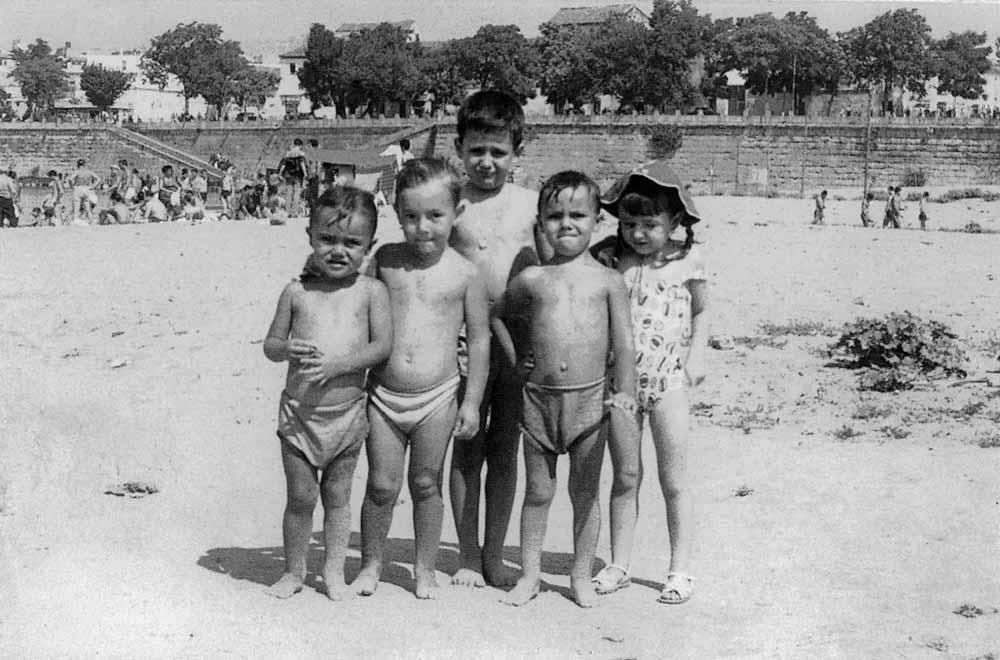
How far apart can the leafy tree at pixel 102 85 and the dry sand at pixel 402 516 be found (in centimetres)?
7123

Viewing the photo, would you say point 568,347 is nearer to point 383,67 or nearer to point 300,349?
point 300,349

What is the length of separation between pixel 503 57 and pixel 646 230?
61157mm

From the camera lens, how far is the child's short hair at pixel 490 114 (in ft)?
15.4

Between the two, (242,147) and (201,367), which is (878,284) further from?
(242,147)

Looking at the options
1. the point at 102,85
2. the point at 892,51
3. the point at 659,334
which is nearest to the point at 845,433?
the point at 659,334

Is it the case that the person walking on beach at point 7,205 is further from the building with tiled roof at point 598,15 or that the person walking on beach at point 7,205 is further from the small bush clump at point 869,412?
the building with tiled roof at point 598,15

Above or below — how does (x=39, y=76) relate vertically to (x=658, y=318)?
above

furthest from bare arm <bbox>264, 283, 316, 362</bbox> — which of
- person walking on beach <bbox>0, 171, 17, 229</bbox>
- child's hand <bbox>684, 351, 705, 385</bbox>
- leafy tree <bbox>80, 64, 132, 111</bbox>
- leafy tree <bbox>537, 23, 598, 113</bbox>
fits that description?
leafy tree <bbox>80, 64, 132, 111</bbox>

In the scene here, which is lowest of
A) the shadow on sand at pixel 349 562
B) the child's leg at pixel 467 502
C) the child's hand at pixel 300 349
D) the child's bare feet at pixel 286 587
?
the shadow on sand at pixel 349 562

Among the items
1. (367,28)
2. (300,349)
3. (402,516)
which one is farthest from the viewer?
(367,28)

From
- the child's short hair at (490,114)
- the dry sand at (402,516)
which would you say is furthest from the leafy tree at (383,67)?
the child's short hair at (490,114)

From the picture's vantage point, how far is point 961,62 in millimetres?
65438

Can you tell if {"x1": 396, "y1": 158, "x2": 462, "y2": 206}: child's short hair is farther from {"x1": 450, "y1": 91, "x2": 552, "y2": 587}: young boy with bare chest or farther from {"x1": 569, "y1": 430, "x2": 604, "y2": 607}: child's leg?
{"x1": 569, "y1": 430, "x2": 604, "y2": 607}: child's leg

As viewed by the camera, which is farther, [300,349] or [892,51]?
[892,51]
